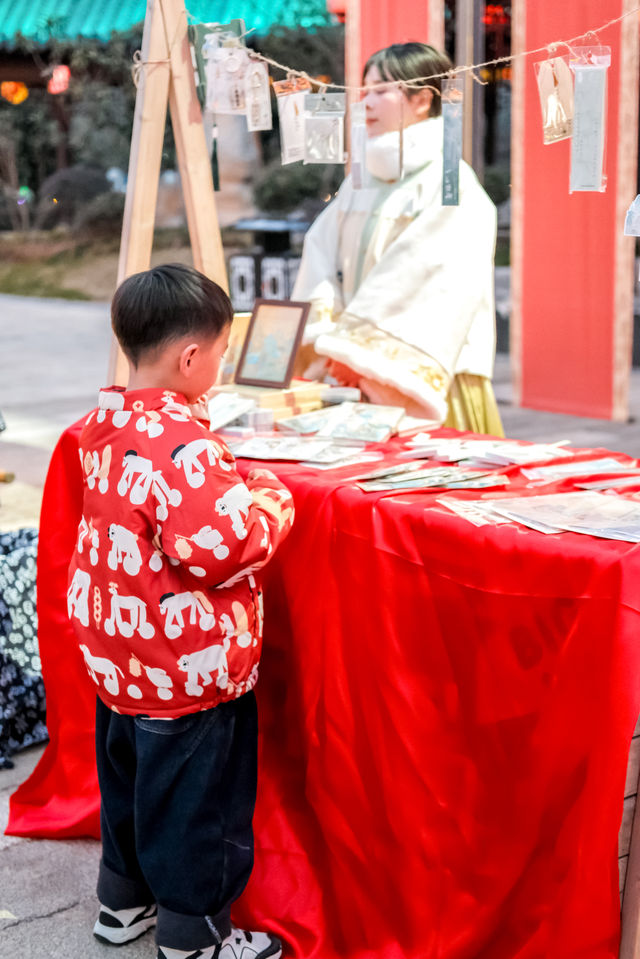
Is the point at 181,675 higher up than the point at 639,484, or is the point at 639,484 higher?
the point at 639,484

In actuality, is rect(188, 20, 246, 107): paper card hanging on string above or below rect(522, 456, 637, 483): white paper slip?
above

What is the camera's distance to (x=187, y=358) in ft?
Result: 5.25

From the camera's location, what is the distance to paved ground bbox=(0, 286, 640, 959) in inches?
76.3

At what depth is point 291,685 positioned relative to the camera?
6.34 feet

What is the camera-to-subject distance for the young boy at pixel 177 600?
1.55 meters

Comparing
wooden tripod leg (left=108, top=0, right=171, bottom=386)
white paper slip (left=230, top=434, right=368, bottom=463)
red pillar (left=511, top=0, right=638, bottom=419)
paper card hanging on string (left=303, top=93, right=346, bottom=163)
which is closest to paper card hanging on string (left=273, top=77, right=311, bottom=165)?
paper card hanging on string (left=303, top=93, right=346, bottom=163)

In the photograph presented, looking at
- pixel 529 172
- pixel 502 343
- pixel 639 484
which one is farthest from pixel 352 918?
pixel 502 343

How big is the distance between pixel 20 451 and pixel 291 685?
4.13 meters

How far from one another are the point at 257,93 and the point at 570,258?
410 cm

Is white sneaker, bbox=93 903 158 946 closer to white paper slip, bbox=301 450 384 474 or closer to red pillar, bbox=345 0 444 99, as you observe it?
white paper slip, bbox=301 450 384 474

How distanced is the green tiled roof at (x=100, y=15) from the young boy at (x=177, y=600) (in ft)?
28.1

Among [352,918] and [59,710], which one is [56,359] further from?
[352,918]

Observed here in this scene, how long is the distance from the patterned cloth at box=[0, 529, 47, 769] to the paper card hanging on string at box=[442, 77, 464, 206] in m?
1.29

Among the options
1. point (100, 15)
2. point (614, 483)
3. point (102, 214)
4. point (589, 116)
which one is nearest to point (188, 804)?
point (614, 483)
